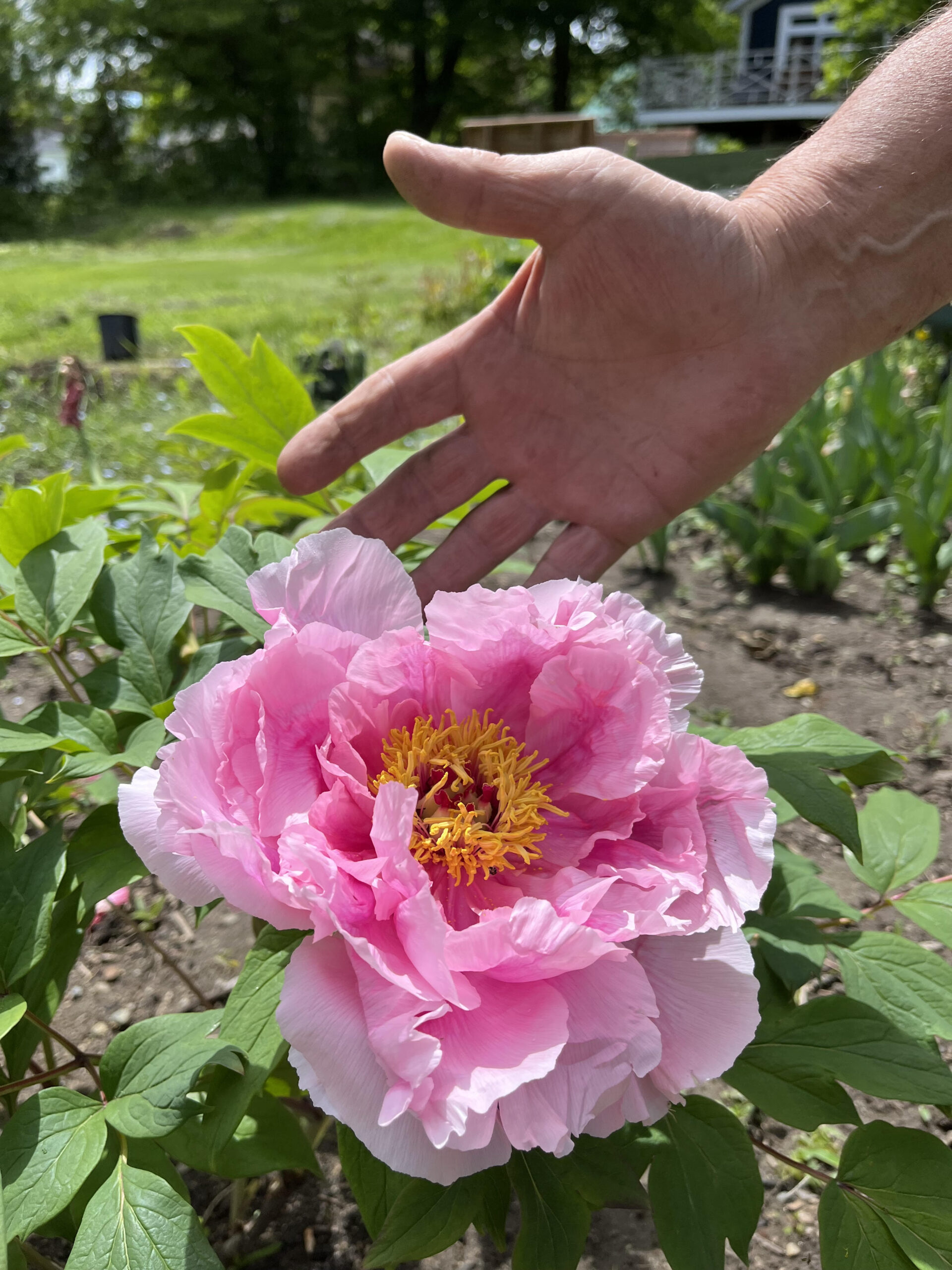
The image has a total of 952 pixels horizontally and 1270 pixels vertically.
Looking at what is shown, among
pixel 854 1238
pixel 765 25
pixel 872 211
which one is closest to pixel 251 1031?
pixel 854 1238

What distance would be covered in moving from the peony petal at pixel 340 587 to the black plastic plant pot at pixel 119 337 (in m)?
5.88

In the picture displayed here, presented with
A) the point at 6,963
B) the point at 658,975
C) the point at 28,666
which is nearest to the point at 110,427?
the point at 28,666

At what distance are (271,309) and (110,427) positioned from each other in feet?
12.9

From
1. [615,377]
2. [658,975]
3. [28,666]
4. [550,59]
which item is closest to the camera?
[658,975]

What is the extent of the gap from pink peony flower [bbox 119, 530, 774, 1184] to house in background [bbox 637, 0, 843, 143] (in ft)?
83.3

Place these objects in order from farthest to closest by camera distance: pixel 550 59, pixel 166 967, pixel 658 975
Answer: pixel 550 59 → pixel 166 967 → pixel 658 975

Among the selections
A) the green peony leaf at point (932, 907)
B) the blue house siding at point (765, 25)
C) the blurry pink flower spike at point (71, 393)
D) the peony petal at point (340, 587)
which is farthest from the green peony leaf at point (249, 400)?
the blue house siding at point (765, 25)

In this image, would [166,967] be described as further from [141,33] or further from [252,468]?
[141,33]

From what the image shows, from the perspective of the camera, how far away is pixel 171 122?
2538cm

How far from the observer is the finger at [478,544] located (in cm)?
133

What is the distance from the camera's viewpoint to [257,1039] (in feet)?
2.33

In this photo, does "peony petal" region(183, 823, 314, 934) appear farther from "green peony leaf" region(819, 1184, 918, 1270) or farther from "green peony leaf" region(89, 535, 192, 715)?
"green peony leaf" region(819, 1184, 918, 1270)

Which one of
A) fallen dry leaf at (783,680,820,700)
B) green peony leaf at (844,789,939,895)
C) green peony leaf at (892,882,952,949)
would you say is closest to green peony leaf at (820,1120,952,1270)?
green peony leaf at (892,882,952,949)

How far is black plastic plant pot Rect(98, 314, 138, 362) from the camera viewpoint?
622 centimetres
